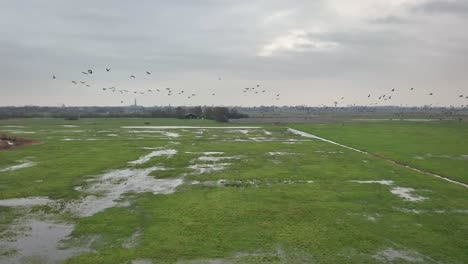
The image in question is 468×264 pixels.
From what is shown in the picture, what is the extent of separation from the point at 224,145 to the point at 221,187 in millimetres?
29936

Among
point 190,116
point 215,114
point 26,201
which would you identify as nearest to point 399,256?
point 26,201

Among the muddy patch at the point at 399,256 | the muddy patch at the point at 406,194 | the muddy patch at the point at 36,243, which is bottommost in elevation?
the muddy patch at the point at 399,256

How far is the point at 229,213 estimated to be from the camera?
73.3 feet

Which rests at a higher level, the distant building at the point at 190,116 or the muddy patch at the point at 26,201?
the distant building at the point at 190,116

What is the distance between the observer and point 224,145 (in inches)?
2339

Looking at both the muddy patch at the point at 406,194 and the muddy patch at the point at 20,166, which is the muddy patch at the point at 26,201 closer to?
the muddy patch at the point at 20,166

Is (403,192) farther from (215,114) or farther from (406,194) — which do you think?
(215,114)

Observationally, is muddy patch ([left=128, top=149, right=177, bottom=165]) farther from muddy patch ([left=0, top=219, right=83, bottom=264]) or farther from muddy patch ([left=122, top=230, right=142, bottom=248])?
muddy patch ([left=122, top=230, right=142, bottom=248])

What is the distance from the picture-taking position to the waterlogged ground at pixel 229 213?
1666 centimetres

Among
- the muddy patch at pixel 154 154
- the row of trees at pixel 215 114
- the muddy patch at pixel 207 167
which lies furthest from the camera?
the row of trees at pixel 215 114

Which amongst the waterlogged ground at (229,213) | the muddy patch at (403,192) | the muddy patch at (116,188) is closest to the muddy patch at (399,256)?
the waterlogged ground at (229,213)

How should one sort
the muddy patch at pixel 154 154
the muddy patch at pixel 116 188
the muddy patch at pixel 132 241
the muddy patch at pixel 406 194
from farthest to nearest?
the muddy patch at pixel 154 154 < the muddy patch at pixel 406 194 < the muddy patch at pixel 116 188 < the muddy patch at pixel 132 241

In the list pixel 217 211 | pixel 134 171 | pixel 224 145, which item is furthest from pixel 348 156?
pixel 217 211

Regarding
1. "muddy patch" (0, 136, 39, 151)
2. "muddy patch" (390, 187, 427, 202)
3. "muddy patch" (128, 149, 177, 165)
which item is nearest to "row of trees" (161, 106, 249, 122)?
"muddy patch" (0, 136, 39, 151)
